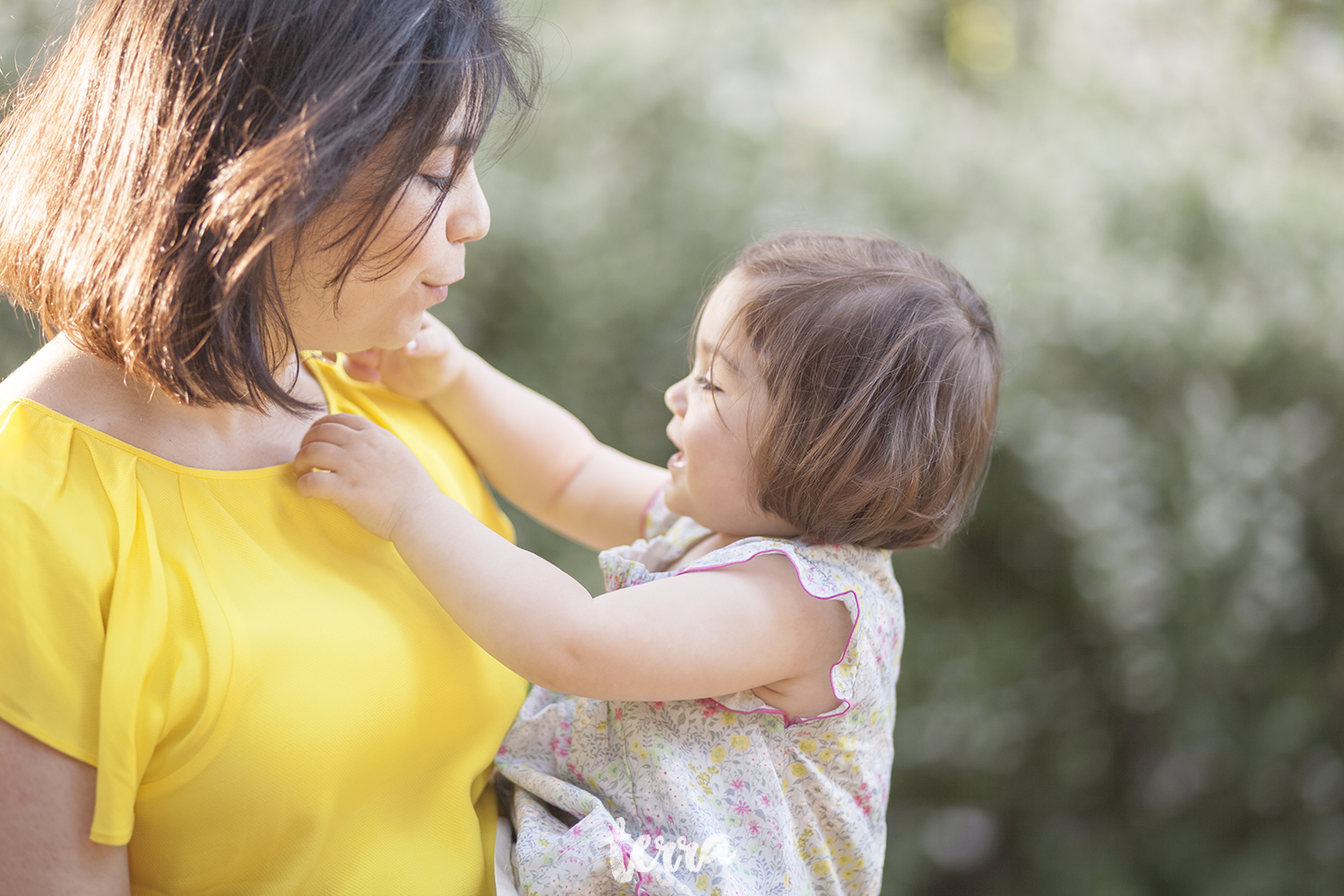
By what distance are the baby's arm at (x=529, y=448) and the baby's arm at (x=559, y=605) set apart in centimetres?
30

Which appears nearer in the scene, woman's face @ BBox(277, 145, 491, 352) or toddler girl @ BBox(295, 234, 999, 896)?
woman's face @ BBox(277, 145, 491, 352)

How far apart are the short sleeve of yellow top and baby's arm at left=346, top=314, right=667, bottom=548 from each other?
381 millimetres

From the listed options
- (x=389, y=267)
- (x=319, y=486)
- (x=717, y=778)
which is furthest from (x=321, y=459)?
(x=717, y=778)

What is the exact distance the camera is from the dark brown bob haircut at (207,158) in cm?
107

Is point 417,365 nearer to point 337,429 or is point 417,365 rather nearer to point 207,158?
point 337,429

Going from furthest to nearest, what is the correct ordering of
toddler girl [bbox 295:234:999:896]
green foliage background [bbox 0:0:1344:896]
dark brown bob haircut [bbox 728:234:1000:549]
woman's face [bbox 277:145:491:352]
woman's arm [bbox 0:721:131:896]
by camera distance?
green foliage background [bbox 0:0:1344:896] < dark brown bob haircut [bbox 728:234:1000:549] < toddler girl [bbox 295:234:999:896] < woman's face [bbox 277:145:491:352] < woman's arm [bbox 0:721:131:896]

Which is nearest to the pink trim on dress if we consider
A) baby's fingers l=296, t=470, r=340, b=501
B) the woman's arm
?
baby's fingers l=296, t=470, r=340, b=501

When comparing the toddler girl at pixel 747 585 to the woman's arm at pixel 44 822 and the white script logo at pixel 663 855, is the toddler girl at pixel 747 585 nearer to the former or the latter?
the white script logo at pixel 663 855

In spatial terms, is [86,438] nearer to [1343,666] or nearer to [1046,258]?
[1046,258]

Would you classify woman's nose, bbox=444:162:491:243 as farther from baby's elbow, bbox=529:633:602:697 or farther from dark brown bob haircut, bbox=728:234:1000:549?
baby's elbow, bbox=529:633:602:697

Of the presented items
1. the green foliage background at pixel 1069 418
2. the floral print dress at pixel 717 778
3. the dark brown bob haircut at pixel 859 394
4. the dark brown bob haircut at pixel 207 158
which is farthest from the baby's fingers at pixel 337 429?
the green foliage background at pixel 1069 418

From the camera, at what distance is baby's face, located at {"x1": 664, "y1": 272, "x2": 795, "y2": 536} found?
1.45 m

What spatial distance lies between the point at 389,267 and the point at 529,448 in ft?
1.90

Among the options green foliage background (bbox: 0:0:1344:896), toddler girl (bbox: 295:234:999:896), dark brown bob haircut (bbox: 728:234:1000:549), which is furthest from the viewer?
green foliage background (bbox: 0:0:1344:896)
